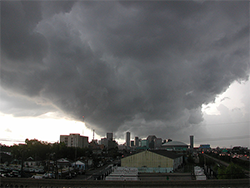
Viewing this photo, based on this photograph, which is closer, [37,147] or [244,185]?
[244,185]

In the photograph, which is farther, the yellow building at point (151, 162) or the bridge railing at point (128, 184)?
the yellow building at point (151, 162)

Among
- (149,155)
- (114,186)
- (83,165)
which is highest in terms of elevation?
(114,186)

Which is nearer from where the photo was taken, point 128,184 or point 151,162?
point 128,184

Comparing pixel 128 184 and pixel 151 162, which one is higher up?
pixel 128 184

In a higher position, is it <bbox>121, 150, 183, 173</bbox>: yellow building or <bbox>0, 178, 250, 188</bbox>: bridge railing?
<bbox>0, 178, 250, 188</bbox>: bridge railing

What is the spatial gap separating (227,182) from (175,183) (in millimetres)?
3509

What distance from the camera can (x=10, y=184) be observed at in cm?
1598

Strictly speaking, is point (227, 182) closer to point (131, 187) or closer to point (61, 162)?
point (131, 187)

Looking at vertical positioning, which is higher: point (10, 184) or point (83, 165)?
point (10, 184)

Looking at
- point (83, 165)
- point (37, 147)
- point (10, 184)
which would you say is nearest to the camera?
point (10, 184)

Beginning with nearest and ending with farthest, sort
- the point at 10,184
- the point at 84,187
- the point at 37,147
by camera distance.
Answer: the point at 84,187 < the point at 10,184 < the point at 37,147

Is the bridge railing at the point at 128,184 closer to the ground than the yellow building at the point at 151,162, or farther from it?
farther from it

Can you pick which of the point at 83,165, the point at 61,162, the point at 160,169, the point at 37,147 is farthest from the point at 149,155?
the point at 37,147

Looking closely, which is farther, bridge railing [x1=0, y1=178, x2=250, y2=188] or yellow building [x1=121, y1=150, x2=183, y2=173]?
yellow building [x1=121, y1=150, x2=183, y2=173]
